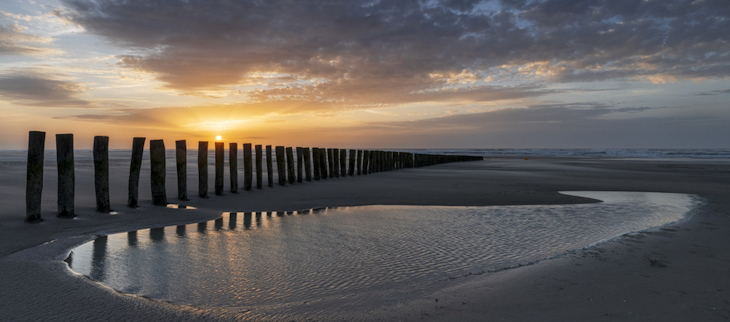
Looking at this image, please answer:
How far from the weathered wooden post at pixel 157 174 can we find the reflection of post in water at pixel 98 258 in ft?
7.81

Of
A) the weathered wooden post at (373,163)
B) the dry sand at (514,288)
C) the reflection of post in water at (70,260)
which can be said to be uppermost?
the weathered wooden post at (373,163)

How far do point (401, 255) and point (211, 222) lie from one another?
132 inches

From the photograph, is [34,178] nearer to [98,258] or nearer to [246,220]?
[98,258]

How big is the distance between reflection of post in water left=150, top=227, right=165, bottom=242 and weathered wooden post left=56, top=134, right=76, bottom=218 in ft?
4.87

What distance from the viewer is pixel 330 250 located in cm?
433

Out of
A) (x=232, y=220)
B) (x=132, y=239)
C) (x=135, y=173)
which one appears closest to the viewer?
(x=132, y=239)

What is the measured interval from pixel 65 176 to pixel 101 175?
0.54 m

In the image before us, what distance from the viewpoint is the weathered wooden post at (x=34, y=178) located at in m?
5.43

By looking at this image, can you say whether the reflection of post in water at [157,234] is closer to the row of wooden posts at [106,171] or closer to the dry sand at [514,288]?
the dry sand at [514,288]

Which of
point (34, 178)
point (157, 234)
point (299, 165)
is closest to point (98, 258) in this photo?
point (157, 234)

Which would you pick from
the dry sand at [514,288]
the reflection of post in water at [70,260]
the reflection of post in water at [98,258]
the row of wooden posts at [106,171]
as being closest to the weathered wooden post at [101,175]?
the row of wooden posts at [106,171]

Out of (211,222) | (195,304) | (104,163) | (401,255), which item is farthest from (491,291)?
(104,163)

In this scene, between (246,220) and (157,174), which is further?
(157,174)

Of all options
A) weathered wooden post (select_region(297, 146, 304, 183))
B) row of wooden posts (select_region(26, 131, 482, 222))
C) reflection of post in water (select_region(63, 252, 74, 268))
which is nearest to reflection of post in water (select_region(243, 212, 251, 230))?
row of wooden posts (select_region(26, 131, 482, 222))
